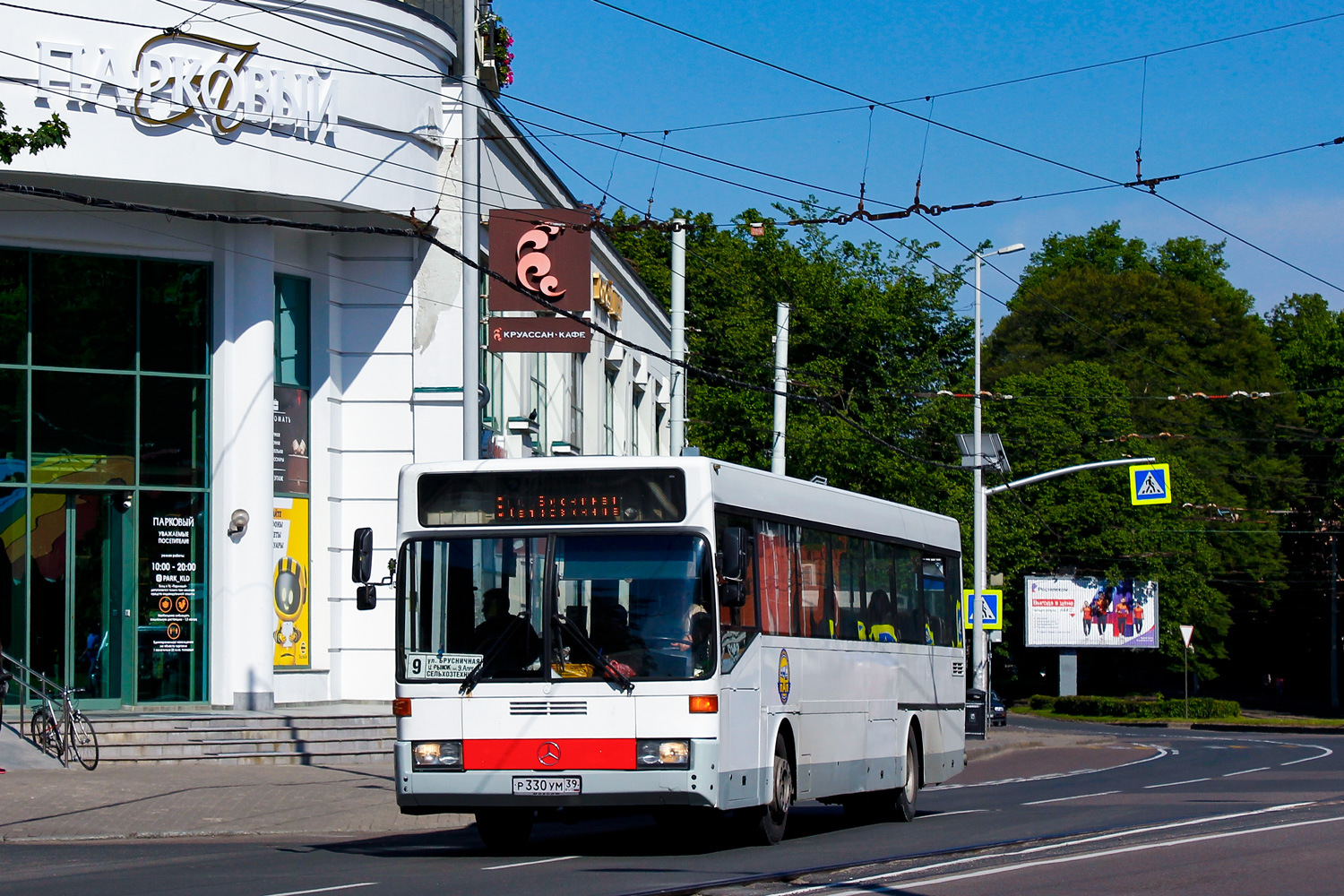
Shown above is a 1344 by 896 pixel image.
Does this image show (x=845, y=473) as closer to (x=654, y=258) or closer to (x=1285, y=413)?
(x=654, y=258)

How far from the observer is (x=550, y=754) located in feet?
40.8

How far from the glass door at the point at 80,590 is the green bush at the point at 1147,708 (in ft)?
141

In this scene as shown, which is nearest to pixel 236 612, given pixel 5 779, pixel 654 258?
pixel 5 779

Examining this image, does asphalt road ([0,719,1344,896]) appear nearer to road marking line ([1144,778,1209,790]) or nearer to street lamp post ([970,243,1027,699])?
road marking line ([1144,778,1209,790])

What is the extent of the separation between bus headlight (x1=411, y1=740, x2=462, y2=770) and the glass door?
13.1 m

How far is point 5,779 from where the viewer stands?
18.9m

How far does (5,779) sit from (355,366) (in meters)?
9.90

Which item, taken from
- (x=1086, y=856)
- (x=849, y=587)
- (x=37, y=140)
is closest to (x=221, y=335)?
(x=37, y=140)

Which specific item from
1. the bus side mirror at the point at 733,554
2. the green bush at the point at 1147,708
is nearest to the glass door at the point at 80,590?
the bus side mirror at the point at 733,554

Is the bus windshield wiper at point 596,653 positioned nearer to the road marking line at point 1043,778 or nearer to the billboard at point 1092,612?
the road marking line at point 1043,778

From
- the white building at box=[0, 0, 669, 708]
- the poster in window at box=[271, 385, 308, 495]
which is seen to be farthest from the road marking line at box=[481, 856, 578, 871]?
the poster in window at box=[271, 385, 308, 495]

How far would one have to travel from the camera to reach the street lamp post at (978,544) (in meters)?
36.5

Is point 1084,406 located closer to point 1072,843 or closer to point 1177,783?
point 1177,783

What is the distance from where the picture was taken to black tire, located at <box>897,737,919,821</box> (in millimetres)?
17109
